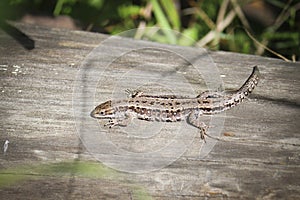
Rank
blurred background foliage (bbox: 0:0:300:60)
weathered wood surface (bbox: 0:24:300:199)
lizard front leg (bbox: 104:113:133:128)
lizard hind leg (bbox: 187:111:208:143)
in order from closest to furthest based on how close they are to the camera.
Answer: weathered wood surface (bbox: 0:24:300:199)
lizard hind leg (bbox: 187:111:208:143)
lizard front leg (bbox: 104:113:133:128)
blurred background foliage (bbox: 0:0:300:60)

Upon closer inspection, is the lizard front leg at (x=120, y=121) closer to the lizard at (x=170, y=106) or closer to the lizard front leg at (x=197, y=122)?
the lizard at (x=170, y=106)

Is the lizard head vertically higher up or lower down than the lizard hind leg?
lower down

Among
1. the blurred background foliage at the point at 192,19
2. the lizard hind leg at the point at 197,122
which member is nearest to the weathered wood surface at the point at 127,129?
the lizard hind leg at the point at 197,122

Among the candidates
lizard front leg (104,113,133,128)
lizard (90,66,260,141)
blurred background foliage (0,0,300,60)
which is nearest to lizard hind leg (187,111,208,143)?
lizard (90,66,260,141)

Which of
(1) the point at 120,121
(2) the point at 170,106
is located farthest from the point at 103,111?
(2) the point at 170,106

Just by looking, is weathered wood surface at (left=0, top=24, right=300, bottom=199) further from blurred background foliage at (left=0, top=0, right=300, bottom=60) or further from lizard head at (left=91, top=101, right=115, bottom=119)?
blurred background foliage at (left=0, top=0, right=300, bottom=60)

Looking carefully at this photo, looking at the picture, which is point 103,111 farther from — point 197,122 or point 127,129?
point 197,122

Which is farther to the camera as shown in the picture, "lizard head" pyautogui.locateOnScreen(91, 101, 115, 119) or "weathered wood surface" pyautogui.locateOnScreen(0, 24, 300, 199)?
"lizard head" pyautogui.locateOnScreen(91, 101, 115, 119)
